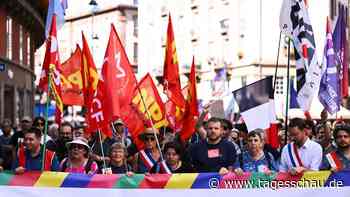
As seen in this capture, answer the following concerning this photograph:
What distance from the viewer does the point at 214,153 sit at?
8.29 meters

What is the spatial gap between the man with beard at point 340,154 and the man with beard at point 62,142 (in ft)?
12.4

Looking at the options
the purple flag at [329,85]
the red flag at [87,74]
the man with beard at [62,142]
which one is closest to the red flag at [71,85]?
the man with beard at [62,142]

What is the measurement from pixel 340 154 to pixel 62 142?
15.1 feet

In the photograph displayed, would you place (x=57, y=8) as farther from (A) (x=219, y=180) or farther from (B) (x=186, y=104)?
(A) (x=219, y=180)

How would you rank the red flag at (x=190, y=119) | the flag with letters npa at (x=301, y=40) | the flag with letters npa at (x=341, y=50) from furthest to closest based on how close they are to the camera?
the flag with letters npa at (x=341, y=50), the red flag at (x=190, y=119), the flag with letters npa at (x=301, y=40)

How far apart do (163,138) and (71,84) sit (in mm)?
3584

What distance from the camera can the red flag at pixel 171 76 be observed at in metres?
13.3

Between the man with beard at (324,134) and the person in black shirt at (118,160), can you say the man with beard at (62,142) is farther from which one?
the man with beard at (324,134)

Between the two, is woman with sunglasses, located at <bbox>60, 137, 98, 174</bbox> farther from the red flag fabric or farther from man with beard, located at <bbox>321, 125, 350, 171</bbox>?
the red flag fabric

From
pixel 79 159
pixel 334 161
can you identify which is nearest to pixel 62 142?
pixel 79 159

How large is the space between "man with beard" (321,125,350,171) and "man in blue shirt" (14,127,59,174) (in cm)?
283

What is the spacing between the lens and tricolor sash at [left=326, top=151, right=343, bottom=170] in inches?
312

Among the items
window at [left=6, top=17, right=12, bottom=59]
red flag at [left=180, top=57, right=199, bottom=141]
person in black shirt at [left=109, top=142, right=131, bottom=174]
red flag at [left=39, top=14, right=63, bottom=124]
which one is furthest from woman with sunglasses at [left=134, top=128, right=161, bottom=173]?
window at [left=6, top=17, right=12, bottom=59]

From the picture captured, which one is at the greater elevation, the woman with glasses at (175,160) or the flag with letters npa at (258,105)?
the flag with letters npa at (258,105)
